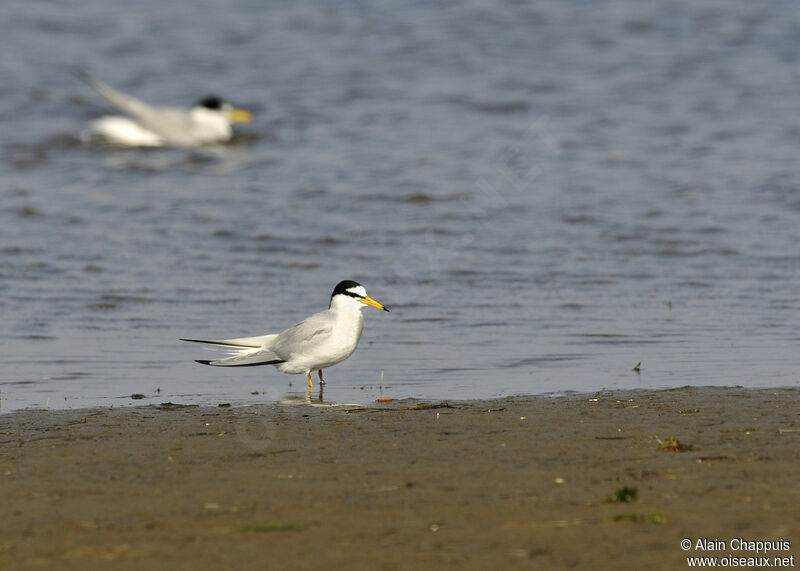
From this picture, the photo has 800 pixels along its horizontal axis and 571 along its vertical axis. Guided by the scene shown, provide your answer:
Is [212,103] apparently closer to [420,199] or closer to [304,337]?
[420,199]

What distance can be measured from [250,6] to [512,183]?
13.4 m

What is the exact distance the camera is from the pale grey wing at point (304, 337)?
688cm

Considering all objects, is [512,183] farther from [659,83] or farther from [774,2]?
[774,2]

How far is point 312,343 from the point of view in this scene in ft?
22.6

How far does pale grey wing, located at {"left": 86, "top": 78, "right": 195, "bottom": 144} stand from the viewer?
17.1 meters

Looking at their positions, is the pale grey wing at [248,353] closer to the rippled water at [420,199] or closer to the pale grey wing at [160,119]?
the rippled water at [420,199]

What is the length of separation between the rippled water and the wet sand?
877 millimetres

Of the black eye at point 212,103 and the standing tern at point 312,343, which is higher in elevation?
the black eye at point 212,103

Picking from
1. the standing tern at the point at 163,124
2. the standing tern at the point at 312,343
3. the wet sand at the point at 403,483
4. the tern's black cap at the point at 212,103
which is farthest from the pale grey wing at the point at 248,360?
the tern's black cap at the point at 212,103

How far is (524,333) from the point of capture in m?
8.05

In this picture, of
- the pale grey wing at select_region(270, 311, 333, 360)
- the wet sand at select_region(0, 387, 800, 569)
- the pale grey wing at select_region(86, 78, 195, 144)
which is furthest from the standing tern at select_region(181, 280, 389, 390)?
the pale grey wing at select_region(86, 78, 195, 144)

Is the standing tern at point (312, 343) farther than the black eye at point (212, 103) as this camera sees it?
No

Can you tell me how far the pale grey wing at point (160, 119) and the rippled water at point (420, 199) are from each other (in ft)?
0.84

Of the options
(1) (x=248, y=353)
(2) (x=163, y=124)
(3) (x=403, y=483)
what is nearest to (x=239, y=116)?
(2) (x=163, y=124)
